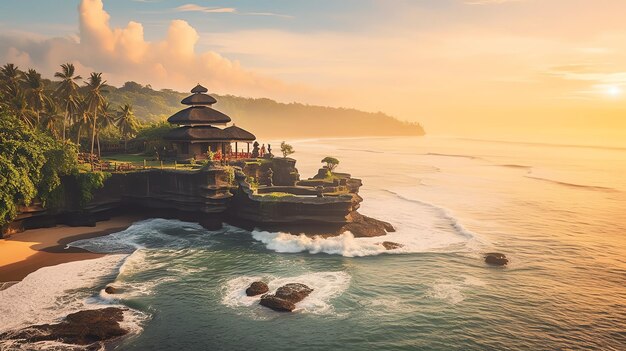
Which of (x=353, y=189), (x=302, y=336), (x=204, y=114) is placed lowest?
(x=302, y=336)

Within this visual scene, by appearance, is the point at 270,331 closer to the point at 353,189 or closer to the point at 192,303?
the point at 192,303

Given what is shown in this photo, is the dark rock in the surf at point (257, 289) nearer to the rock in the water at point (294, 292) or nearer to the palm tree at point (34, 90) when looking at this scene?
the rock in the water at point (294, 292)

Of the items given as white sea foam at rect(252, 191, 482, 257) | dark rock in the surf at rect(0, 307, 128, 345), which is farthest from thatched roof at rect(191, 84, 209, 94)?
dark rock in the surf at rect(0, 307, 128, 345)

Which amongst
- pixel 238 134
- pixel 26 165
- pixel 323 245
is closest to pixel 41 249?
pixel 26 165

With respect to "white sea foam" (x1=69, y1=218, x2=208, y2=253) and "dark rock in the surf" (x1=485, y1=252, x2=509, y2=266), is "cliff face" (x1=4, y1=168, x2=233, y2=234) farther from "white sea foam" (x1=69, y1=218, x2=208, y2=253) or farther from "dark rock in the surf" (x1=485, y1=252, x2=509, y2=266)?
"dark rock in the surf" (x1=485, y1=252, x2=509, y2=266)

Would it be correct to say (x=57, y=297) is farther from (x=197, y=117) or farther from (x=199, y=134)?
(x=197, y=117)

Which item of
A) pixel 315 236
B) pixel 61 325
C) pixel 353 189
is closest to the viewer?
pixel 61 325

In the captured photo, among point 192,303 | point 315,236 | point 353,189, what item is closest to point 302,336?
point 192,303
